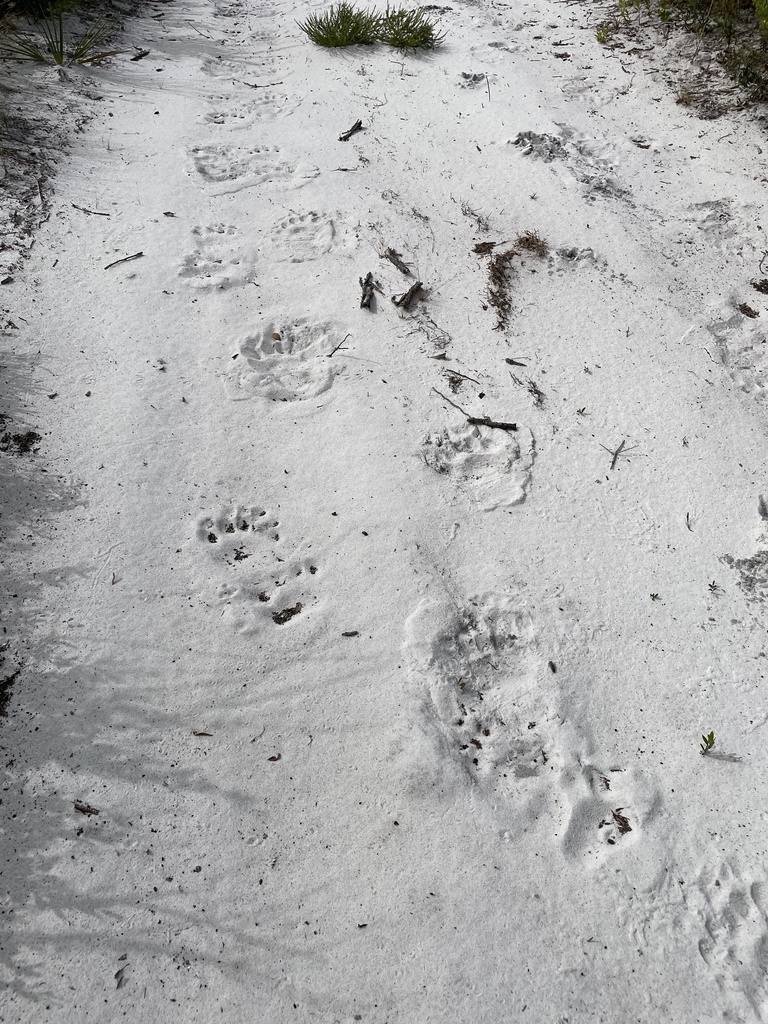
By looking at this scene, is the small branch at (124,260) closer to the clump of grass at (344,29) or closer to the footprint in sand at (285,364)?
the footprint in sand at (285,364)

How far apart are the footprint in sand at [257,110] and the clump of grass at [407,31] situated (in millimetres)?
1092

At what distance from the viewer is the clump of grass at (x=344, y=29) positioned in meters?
4.99

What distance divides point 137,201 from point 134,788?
333 cm

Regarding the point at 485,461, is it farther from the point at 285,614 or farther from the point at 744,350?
the point at 744,350

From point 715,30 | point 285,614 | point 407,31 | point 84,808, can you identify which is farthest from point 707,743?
point 407,31

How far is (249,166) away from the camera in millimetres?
4090

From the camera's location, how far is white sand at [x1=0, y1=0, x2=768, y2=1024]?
1.80 meters

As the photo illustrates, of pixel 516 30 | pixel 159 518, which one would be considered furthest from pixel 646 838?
pixel 516 30

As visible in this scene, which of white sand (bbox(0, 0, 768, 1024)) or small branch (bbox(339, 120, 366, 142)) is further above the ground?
small branch (bbox(339, 120, 366, 142))

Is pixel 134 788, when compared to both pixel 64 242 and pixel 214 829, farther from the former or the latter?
pixel 64 242

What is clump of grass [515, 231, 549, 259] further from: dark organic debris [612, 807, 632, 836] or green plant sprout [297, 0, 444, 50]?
dark organic debris [612, 807, 632, 836]

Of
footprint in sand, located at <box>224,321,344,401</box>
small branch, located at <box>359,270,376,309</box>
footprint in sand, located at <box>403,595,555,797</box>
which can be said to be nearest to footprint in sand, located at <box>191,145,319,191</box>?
small branch, located at <box>359,270,376,309</box>

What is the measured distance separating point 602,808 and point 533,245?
2952 mm

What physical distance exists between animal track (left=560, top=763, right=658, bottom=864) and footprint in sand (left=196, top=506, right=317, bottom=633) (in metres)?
1.13
